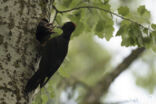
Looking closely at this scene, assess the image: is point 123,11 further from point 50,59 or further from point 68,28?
point 50,59

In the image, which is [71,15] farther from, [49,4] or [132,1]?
[132,1]

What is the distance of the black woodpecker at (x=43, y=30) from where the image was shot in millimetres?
3592

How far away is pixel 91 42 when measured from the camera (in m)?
12.5

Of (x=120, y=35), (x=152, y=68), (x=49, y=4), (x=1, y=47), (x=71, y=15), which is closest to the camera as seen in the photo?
(x=1, y=47)

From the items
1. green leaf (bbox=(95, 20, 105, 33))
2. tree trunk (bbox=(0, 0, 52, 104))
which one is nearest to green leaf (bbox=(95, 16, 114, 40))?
green leaf (bbox=(95, 20, 105, 33))

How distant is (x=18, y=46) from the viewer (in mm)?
3221

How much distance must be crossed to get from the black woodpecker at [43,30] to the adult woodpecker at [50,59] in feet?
0.29

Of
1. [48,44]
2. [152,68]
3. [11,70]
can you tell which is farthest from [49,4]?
[152,68]

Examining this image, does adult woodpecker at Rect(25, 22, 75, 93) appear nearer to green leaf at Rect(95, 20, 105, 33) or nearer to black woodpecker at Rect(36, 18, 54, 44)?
black woodpecker at Rect(36, 18, 54, 44)

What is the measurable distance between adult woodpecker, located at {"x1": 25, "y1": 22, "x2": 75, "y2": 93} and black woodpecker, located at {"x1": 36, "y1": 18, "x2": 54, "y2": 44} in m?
0.09

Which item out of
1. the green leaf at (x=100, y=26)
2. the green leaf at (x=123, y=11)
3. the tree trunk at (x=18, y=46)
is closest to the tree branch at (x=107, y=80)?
the green leaf at (x=100, y=26)

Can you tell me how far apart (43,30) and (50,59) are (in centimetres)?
32

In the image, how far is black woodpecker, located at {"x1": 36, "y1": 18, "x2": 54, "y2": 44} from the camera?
3592 mm

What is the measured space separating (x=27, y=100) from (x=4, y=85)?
317 mm
